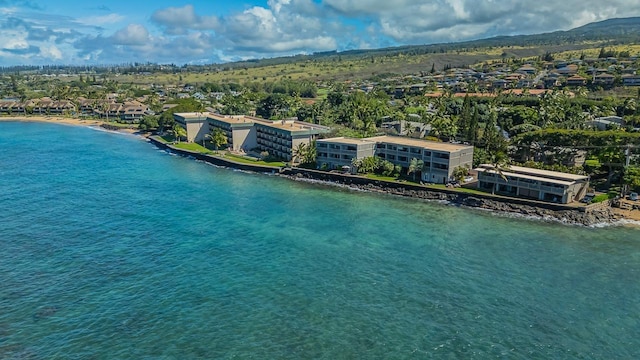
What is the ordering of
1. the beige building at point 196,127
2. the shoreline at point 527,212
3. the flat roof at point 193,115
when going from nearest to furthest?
the shoreline at point 527,212
the beige building at point 196,127
the flat roof at point 193,115

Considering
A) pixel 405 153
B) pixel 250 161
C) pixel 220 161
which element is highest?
pixel 405 153

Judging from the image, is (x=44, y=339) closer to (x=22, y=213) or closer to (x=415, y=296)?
(x=415, y=296)

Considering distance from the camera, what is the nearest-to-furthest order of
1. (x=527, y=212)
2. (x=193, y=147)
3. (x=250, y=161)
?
(x=527, y=212)
(x=250, y=161)
(x=193, y=147)

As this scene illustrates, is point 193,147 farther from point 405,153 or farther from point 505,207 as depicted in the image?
point 505,207

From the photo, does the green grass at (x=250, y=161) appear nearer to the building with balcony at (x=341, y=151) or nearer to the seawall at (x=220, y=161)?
the seawall at (x=220, y=161)

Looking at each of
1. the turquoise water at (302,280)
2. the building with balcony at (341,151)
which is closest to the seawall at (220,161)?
the building with balcony at (341,151)

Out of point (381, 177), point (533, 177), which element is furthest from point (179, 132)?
point (533, 177)

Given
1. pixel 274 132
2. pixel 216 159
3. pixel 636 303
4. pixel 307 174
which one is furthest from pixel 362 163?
pixel 636 303
